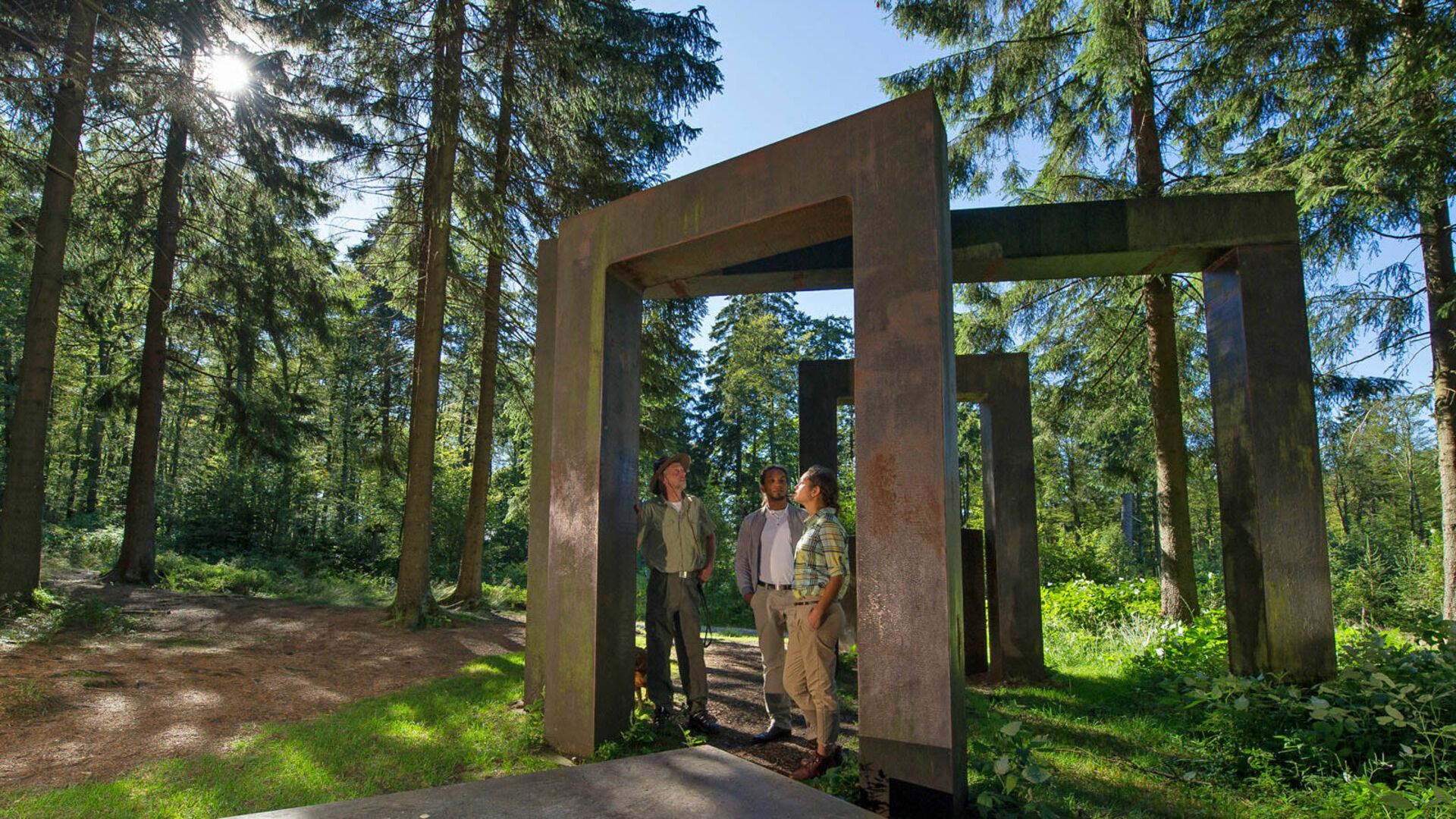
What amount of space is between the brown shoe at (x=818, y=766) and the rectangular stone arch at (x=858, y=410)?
702 mm

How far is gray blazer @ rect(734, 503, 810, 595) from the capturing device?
5191 millimetres

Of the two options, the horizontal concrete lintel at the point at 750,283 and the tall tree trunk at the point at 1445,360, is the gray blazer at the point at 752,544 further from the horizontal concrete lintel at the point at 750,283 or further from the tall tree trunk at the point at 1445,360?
the tall tree trunk at the point at 1445,360

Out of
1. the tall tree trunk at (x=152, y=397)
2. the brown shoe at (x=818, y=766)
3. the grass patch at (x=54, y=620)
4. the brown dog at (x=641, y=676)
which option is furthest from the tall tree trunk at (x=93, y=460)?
the brown shoe at (x=818, y=766)

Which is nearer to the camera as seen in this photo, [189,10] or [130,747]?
[130,747]

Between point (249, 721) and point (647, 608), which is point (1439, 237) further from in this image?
point (249, 721)

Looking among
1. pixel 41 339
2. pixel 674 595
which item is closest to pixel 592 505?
pixel 674 595

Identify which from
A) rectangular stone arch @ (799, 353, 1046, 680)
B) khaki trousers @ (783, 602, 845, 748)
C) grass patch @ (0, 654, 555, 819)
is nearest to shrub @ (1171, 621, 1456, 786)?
khaki trousers @ (783, 602, 845, 748)

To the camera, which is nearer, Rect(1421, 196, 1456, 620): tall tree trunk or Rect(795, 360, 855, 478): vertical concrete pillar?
Rect(795, 360, 855, 478): vertical concrete pillar

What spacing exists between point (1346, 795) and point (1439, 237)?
9.28 meters

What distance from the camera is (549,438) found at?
5910 mm

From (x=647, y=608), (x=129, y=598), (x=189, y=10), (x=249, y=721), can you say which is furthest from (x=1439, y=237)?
(x=129, y=598)

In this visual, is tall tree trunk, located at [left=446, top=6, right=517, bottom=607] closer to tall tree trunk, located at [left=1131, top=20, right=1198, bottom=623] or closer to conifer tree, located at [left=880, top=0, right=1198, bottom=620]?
conifer tree, located at [left=880, top=0, right=1198, bottom=620]

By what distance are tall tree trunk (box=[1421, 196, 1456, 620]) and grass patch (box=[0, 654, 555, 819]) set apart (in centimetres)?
1079

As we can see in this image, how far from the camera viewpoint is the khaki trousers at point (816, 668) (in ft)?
14.1
